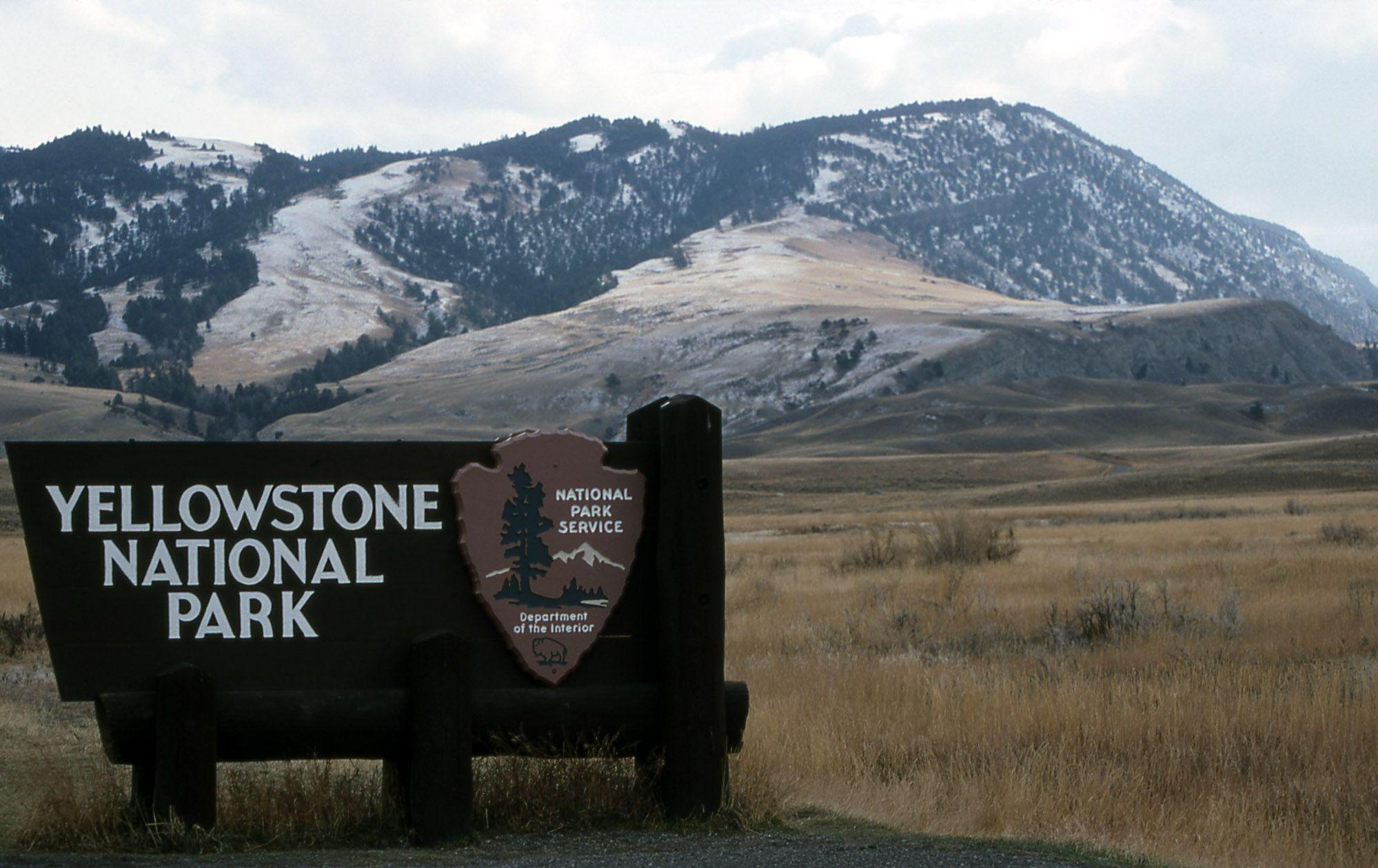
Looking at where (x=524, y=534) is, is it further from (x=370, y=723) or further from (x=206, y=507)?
(x=206, y=507)

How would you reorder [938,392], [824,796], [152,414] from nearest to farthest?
[824,796] < [938,392] < [152,414]

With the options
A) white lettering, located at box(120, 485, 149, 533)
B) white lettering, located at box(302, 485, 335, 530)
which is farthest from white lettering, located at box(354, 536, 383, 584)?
white lettering, located at box(120, 485, 149, 533)

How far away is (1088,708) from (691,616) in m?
4.02

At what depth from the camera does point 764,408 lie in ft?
489

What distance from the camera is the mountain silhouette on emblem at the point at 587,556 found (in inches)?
218

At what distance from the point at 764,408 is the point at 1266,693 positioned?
141 meters

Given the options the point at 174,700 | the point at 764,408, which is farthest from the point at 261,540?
the point at 764,408

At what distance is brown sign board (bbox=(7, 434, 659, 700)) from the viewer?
5.23m

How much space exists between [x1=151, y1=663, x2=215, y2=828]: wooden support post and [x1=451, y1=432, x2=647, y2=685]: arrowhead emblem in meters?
1.14

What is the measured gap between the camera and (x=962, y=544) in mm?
23438

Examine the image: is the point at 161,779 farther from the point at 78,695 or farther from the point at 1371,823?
the point at 1371,823

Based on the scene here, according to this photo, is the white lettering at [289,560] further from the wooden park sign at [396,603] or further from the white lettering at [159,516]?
the white lettering at [159,516]

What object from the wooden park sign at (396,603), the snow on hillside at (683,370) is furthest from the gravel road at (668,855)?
the snow on hillside at (683,370)

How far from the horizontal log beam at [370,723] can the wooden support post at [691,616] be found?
0.16m
